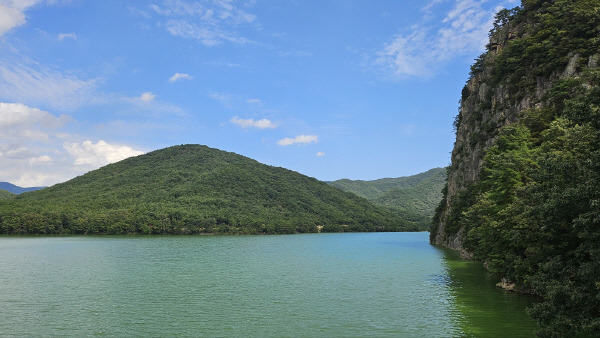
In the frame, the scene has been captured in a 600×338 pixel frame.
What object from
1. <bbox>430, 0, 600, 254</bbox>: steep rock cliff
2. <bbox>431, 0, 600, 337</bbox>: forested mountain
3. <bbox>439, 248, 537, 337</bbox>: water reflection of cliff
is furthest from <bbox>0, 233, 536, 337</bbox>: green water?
<bbox>430, 0, 600, 254</bbox>: steep rock cliff

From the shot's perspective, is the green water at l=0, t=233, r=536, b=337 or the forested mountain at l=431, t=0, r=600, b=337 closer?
the forested mountain at l=431, t=0, r=600, b=337

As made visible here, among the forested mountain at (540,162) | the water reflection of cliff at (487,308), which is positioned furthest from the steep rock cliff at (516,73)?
the water reflection of cliff at (487,308)

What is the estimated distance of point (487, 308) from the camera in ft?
92.0

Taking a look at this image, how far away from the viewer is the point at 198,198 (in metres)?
190

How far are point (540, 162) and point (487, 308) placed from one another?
14.2 m

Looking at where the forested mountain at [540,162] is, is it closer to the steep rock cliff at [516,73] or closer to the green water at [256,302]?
the steep rock cliff at [516,73]

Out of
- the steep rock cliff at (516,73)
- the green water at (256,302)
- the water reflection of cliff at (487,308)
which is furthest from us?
the steep rock cliff at (516,73)

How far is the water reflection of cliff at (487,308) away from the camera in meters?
22.8

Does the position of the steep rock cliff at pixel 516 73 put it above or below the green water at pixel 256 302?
above

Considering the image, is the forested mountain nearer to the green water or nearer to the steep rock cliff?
the steep rock cliff

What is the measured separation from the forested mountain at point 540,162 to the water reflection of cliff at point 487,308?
1.72 metres

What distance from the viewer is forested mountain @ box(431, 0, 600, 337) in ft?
54.0

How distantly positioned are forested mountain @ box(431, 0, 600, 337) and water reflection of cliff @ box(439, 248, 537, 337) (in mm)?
1724

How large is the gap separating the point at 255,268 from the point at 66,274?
2214 cm
